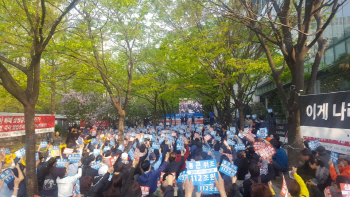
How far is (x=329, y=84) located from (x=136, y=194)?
50.1 ft

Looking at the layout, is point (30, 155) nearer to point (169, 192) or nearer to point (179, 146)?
point (169, 192)

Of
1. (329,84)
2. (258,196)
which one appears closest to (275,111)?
(329,84)

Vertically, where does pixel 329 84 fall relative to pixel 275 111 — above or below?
above

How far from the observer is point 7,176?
5348 millimetres

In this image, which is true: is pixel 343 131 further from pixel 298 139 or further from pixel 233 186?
pixel 298 139

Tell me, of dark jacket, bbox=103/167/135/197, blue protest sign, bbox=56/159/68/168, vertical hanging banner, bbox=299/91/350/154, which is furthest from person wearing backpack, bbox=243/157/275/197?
blue protest sign, bbox=56/159/68/168

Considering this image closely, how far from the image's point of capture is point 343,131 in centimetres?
367

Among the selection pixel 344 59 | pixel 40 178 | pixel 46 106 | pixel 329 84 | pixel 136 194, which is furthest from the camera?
pixel 46 106

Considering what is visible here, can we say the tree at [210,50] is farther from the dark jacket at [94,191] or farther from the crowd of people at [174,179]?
the dark jacket at [94,191]

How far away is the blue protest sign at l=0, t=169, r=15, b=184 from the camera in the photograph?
5.22 meters

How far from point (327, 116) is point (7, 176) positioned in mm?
5973

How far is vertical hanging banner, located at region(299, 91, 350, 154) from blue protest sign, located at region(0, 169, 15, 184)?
5660 mm

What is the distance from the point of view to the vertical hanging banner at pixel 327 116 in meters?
3.68

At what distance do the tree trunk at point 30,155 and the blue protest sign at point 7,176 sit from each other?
14.1 inches
